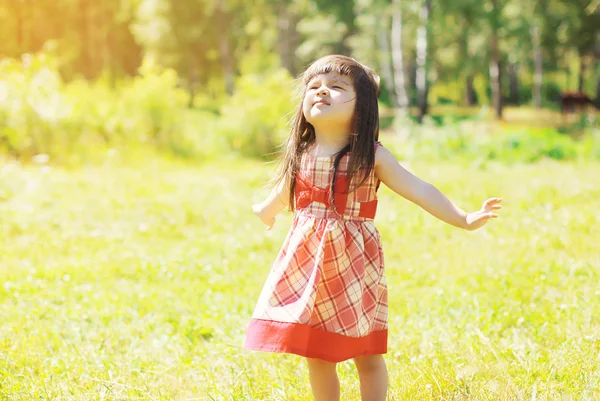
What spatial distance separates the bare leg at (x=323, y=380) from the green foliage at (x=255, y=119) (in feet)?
36.4

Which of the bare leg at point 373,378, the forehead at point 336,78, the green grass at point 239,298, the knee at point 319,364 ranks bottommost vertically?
the green grass at point 239,298

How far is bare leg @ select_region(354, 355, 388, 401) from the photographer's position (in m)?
2.62

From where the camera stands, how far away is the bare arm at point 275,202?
2840mm

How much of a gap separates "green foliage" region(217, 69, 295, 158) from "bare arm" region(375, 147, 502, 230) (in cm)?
1091

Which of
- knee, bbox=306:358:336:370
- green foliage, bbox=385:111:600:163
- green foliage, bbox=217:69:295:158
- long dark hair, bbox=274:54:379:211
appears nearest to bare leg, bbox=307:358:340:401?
knee, bbox=306:358:336:370

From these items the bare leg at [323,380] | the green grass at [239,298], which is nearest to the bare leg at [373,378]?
the bare leg at [323,380]

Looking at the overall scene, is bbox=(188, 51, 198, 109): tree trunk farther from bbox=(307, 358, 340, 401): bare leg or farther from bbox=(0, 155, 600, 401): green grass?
bbox=(307, 358, 340, 401): bare leg

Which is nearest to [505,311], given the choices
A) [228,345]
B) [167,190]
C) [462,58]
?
[228,345]

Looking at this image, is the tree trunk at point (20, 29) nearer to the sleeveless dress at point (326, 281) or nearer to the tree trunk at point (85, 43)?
the tree trunk at point (85, 43)

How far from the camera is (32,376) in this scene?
323 centimetres

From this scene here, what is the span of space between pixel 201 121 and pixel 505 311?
488 inches

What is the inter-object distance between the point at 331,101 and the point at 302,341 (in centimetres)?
99

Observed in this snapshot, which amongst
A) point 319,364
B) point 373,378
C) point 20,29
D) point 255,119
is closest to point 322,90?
point 319,364

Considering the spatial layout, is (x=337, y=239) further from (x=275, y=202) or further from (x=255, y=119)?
(x=255, y=119)
